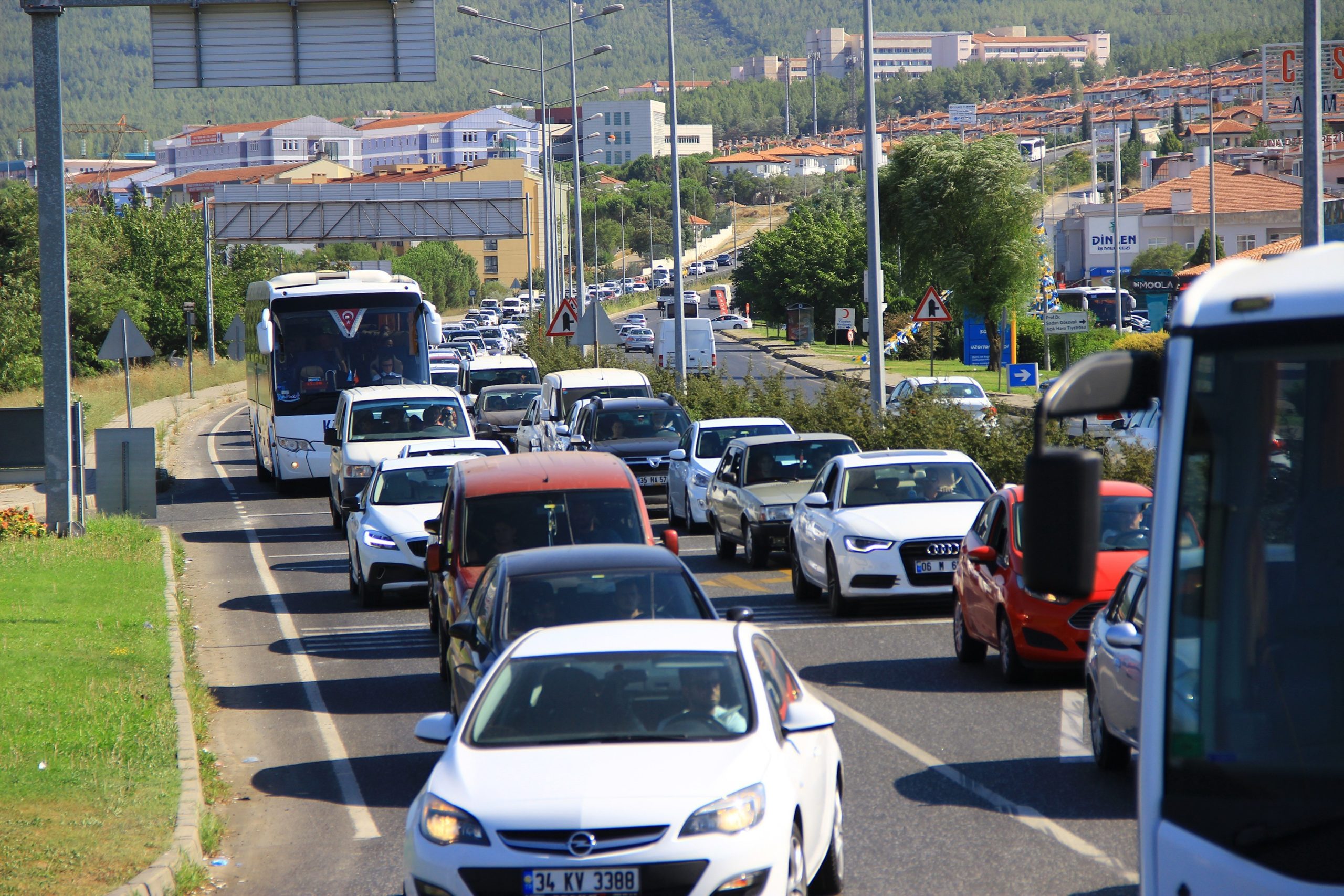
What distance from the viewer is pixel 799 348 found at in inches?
3214

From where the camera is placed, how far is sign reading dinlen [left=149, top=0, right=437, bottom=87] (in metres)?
21.3

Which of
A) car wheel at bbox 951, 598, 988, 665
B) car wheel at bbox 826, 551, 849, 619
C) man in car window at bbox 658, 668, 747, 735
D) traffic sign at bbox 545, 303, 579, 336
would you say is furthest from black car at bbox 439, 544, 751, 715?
traffic sign at bbox 545, 303, 579, 336

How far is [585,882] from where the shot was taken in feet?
19.3

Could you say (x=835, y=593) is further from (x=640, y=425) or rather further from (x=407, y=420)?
(x=640, y=425)

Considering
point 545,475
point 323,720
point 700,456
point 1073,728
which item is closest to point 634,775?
point 1073,728

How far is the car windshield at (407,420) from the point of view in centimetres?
2481

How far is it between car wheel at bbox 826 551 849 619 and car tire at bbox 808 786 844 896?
8374mm

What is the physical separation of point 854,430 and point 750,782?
1826 centimetres

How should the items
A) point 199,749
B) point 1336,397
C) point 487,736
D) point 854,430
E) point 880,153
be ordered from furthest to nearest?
point 880,153, point 854,430, point 199,749, point 487,736, point 1336,397

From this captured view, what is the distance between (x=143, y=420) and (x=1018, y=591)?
4320cm

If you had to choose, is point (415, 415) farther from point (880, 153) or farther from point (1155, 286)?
point (880, 153)

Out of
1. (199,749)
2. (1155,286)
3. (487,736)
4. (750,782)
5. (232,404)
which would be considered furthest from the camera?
(1155,286)

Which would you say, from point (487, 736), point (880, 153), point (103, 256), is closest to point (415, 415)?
point (487, 736)

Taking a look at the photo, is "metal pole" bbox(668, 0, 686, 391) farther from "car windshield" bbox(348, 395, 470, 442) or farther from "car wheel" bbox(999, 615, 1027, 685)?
"car wheel" bbox(999, 615, 1027, 685)
